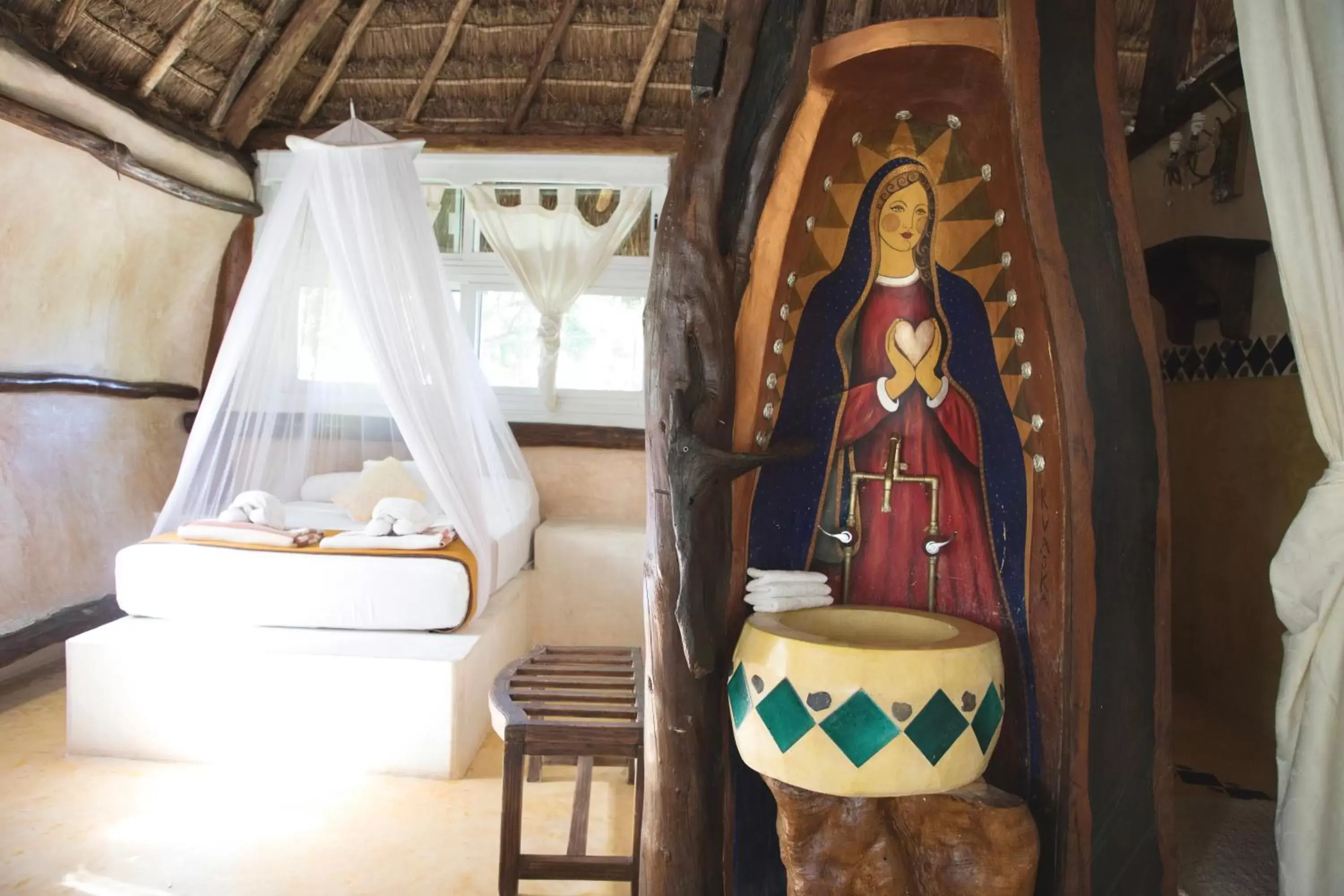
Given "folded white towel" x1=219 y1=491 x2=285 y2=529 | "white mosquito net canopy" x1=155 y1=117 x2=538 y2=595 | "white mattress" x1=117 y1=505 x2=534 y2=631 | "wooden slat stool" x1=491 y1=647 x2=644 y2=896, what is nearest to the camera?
"wooden slat stool" x1=491 y1=647 x2=644 y2=896

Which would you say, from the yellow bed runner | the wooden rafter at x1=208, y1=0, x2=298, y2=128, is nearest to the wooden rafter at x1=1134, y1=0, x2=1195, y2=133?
the yellow bed runner

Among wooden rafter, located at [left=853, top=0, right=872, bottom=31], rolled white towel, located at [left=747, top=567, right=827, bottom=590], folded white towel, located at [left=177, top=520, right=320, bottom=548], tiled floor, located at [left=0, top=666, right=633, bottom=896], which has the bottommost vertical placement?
tiled floor, located at [left=0, top=666, right=633, bottom=896]

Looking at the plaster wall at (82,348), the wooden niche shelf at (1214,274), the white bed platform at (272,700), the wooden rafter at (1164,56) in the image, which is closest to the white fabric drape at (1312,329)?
the wooden niche shelf at (1214,274)

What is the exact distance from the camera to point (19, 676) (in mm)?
3480

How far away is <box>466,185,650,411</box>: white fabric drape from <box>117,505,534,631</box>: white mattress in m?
1.92

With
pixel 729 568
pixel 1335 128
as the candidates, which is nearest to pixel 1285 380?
pixel 1335 128

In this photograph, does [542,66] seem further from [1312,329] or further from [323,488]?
[1312,329]

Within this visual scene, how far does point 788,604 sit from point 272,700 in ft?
6.16

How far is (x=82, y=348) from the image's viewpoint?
3783 millimetres

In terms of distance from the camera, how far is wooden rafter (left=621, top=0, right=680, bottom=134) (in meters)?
4.07

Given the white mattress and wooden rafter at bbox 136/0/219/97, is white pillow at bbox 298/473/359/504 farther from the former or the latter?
wooden rafter at bbox 136/0/219/97

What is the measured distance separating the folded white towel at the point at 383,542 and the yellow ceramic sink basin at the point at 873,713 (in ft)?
6.00

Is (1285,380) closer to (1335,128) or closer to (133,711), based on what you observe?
(1335,128)

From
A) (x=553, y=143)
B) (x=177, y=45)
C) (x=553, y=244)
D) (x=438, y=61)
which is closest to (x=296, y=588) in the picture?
(x=553, y=244)
